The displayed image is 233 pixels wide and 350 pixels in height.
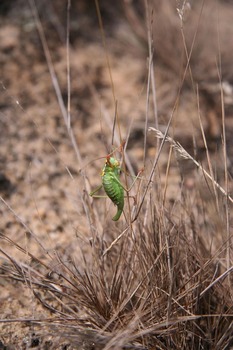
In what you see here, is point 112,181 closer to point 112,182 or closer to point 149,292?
point 112,182

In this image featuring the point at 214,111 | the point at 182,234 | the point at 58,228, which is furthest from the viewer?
the point at 214,111

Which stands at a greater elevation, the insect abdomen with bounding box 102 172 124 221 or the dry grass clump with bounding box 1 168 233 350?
the insect abdomen with bounding box 102 172 124 221

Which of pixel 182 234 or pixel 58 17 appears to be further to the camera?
pixel 58 17

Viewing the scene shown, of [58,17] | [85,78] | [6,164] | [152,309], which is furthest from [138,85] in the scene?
[152,309]

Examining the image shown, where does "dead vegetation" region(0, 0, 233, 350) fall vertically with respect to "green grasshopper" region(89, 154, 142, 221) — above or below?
below

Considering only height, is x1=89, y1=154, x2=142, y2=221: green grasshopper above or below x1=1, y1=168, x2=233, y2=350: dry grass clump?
above

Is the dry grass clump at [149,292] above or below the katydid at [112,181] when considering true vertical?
below

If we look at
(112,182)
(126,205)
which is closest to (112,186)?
(112,182)

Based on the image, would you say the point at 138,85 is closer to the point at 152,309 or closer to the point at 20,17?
the point at 20,17

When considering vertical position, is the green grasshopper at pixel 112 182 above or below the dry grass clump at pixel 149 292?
above
